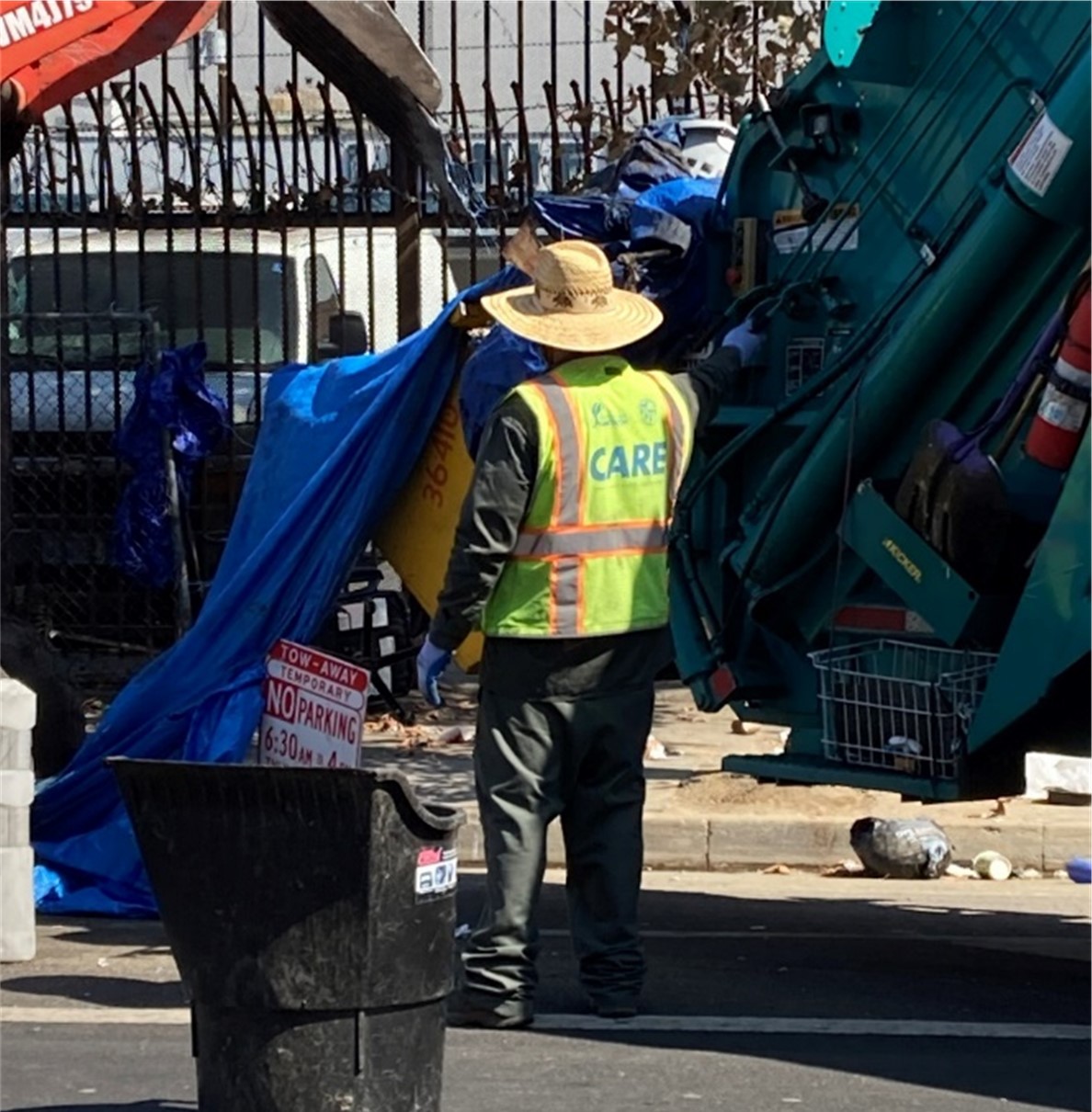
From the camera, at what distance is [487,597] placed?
Result: 5949 millimetres

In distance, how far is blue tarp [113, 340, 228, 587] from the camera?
10570mm

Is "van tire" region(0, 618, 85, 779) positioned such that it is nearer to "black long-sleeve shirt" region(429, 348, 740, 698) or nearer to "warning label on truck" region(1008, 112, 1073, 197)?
"black long-sleeve shirt" region(429, 348, 740, 698)

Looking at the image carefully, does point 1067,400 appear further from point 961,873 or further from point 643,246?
point 961,873

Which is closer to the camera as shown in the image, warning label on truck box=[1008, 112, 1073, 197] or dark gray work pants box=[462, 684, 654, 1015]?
warning label on truck box=[1008, 112, 1073, 197]

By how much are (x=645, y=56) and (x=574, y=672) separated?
4.71 meters

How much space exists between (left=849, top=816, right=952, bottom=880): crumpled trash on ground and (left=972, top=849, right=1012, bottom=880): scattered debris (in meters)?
0.11

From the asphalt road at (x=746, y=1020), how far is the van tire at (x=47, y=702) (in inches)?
71.4

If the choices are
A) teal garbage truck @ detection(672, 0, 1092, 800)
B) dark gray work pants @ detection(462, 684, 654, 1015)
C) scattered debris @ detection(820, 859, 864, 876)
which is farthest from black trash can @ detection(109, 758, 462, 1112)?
scattered debris @ detection(820, 859, 864, 876)

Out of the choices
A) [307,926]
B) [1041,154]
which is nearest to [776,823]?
[1041,154]

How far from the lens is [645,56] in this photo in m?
10.1

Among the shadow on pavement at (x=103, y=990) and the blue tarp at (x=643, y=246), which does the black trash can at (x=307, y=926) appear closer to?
the shadow on pavement at (x=103, y=990)

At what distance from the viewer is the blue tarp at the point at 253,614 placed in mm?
7516

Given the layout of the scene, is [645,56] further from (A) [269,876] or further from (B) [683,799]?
(A) [269,876]

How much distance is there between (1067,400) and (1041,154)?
1.88 ft
